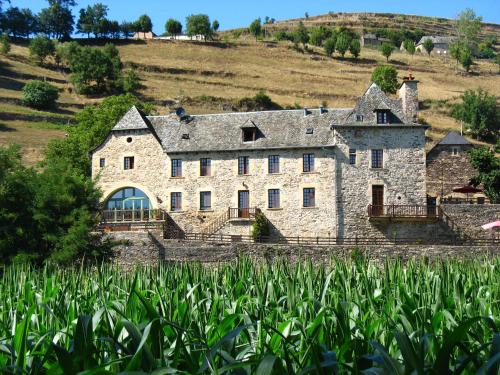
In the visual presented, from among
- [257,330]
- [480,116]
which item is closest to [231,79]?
[480,116]

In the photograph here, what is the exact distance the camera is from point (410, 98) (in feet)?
128

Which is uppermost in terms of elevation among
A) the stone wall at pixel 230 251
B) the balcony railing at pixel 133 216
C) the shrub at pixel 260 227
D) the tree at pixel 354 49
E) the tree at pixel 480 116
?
the tree at pixel 354 49

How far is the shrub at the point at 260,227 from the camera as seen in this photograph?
1458 inches

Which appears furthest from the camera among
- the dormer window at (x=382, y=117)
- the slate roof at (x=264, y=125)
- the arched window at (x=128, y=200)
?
the arched window at (x=128, y=200)

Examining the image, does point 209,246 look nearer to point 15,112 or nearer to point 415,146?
point 415,146

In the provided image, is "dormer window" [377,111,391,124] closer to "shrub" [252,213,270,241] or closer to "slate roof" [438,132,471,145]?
"shrub" [252,213,270,241]

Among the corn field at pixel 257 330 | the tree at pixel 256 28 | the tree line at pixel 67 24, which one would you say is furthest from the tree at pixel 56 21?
the corn field at pixel 257 330

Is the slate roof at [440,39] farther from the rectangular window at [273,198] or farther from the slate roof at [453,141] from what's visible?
the rectangular window at [273,198]

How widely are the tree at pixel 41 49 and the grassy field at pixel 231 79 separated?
1.54m

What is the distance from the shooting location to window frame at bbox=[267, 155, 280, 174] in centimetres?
3872

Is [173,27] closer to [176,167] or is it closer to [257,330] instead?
[176,167]

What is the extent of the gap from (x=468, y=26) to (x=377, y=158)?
8842 centimetres

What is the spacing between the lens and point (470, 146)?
166ft

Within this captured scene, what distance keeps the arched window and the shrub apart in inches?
235
